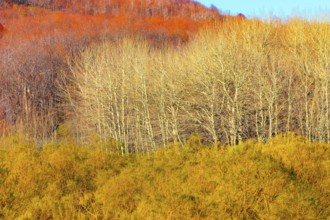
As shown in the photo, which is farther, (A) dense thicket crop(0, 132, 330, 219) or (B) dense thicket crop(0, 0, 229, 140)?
(B) dense thicket crop(0, 0, 229, 140)

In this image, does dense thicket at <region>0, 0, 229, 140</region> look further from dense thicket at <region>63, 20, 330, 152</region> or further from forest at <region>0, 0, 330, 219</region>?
dense thicket at <region>63, 20, 330, 152</region>

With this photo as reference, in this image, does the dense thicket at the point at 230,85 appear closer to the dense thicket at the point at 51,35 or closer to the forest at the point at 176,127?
the forest at the point at 176,127

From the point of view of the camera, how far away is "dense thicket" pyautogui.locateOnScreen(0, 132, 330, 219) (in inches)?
389

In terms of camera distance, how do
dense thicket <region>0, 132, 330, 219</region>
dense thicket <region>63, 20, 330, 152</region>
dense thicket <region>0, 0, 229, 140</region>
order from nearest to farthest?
dense thicket <region>0, 132, 330, 219</region> → dense thicket <region>63, 20, 330, 152</region> → dense thicket <region>0, 0, 229, 140</region>

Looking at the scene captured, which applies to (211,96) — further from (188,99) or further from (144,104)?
(144,104)

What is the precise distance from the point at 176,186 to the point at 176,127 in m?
20.7

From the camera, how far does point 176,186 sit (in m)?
11.6

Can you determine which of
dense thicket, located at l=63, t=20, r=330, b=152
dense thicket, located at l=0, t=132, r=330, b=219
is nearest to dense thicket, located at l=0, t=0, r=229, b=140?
dense thicket, located at l=63, t=20, r=330, b=152

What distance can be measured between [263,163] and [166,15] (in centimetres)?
10957

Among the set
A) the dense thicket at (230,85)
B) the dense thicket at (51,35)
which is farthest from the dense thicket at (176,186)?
the dense thicket at (51,35)

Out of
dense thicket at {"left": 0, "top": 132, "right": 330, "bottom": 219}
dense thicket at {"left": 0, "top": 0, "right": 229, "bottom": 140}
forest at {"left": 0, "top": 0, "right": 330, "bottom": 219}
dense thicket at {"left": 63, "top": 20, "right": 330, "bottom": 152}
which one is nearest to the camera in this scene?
dense thicket at {"left": 0, "top": 132, "right": 330, "bottom": 219}

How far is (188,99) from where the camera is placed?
113 feet

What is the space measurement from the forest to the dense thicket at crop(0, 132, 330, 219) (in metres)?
0.04

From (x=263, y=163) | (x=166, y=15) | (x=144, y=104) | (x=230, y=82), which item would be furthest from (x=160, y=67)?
(x=166, y=15)
